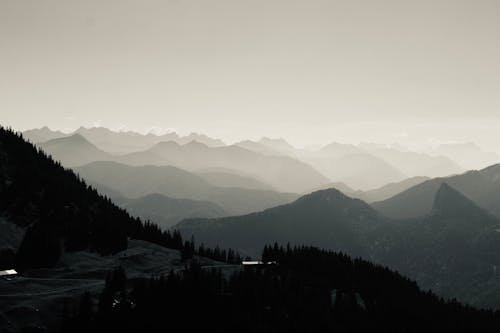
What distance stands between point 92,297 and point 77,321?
2291 centimetres

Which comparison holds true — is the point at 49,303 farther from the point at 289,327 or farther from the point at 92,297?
the point at 289,327

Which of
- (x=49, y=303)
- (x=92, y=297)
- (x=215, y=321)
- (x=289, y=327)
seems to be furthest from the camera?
(x=289, y=327)

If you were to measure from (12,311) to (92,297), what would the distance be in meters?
26.7

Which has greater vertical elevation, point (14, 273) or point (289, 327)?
point (14, 273)

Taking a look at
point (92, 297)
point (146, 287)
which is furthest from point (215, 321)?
point (92, 297)

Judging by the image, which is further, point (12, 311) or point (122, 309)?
point (122, 309)

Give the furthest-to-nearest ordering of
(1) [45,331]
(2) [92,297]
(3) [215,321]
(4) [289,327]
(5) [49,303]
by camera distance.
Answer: (4) [289,327] → (3) [215,321] → (2) [92,297] → (5) [49,303] → (1) [45,331]

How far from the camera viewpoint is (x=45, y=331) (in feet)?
486

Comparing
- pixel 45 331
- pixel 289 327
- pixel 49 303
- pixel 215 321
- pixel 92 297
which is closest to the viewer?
pixel 45 331

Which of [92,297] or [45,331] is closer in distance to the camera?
[45,331]

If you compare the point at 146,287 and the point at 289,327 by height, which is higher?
the point at 146,287

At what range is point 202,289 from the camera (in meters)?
194

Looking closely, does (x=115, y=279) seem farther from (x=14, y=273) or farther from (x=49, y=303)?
(x=14, y=273)

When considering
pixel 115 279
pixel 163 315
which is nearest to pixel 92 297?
pixel 115 279
